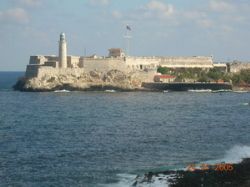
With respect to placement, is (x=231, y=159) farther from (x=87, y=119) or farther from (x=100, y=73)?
(x=100, y=73)

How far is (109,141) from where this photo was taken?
117 feet

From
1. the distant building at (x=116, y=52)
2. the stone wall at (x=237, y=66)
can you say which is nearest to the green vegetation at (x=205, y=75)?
the stone wall at (x=237, y=66)

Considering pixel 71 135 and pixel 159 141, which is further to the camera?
pixel 71 135

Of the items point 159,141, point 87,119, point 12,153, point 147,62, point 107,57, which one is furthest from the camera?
point 147,62

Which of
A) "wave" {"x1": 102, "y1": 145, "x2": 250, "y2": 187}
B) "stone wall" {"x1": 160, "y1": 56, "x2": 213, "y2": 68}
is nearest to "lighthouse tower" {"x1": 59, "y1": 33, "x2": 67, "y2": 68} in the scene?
"stone wall" {"x1": 160, "y1": 56, "x2": 213, "y2": 68}

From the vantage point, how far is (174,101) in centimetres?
7081

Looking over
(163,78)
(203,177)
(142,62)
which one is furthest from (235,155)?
(142,62)

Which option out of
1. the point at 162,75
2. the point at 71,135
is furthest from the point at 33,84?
the point at 71,135

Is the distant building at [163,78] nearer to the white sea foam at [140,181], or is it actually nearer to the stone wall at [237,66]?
the stone wall at [237,66]

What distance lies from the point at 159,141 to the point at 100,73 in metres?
57.7

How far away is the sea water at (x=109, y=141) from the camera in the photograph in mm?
26641

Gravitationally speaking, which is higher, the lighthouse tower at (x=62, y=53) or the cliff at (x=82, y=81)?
the lighthouse tower at (x=62, y=53)

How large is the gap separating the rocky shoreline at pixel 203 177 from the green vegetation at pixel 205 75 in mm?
75431

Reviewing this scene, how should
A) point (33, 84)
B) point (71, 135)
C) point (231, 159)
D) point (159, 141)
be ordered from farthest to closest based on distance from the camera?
point (33, 84) → point (71, 135) → point (159, 141) → point (231, 159)
